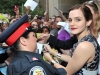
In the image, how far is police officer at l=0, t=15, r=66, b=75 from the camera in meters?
1.70

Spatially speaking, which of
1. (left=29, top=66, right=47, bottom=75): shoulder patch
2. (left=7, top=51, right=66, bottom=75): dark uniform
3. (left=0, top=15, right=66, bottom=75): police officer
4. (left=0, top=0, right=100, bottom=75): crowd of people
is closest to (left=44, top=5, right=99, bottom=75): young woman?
(left=0, top=0, right=100, bottom=75): crowd of people

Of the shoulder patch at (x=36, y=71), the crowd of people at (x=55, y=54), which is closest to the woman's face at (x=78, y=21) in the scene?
the crowd of people at (x=55, y=54)

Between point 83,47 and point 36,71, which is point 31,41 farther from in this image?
Result: point 83,47

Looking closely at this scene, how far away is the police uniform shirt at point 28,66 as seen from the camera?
1.69 m

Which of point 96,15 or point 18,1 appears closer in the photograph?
point 96,15

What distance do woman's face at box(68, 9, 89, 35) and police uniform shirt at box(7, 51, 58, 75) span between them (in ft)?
2.04

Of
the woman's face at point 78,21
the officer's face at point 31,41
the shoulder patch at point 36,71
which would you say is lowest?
the shoulder patch at point 36,71

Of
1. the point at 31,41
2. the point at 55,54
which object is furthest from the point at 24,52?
the point at 55,54

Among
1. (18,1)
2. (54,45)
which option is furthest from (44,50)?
(18,1)

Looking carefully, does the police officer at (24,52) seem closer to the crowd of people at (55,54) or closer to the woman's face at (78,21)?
the crowd of people at (55,54)

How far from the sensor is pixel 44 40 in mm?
3355

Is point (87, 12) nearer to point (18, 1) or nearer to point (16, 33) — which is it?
point (16, 33)

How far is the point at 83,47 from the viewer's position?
212 cm

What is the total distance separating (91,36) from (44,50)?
741mm
